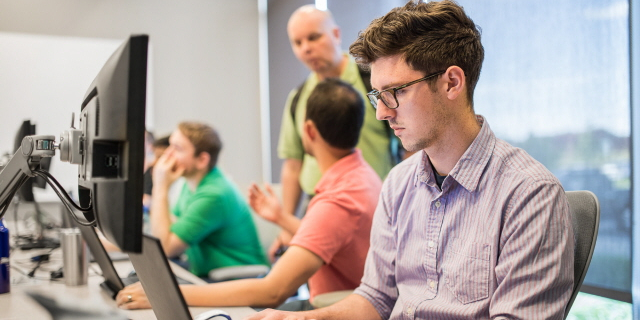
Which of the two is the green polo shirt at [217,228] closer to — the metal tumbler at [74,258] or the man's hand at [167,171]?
the man's hand at [167,171]

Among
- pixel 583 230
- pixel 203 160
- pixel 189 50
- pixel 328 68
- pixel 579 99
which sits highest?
pixel 189 50

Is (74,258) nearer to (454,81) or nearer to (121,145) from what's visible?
(121,145)

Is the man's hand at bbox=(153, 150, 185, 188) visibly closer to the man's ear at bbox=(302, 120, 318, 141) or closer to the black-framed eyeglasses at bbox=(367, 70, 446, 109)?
the man's ear at bbox=(302, 120, 318, 141)

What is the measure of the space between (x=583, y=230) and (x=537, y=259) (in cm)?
14

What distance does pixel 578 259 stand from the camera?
0.95 m

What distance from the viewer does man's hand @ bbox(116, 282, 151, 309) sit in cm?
122

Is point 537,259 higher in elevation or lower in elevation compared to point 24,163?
lower

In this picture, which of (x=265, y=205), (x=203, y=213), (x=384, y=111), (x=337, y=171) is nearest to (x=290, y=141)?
(x=203, y=213)

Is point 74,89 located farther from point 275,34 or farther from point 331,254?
point 331,254

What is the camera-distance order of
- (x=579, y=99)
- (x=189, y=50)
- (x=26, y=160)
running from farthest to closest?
(x=189, y=50), (x=579, y=99), (x=26, y=160)

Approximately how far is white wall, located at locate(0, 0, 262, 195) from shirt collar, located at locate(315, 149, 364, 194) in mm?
3234

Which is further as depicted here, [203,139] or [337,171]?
[203,139]

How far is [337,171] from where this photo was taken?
62.3 inches

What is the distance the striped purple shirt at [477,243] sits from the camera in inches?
35.2
